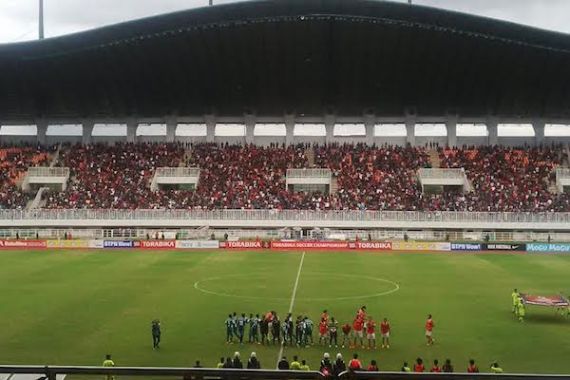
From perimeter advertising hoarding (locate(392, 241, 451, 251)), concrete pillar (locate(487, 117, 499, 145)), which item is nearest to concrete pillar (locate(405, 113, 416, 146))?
concrete pillar (locate(487, 117, 499, 145))

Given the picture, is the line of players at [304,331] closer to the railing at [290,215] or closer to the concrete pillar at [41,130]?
the railing at [290,215]

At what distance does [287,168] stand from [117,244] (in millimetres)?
23212

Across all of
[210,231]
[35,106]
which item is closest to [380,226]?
[210,231]

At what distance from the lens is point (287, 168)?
7794 centimetres

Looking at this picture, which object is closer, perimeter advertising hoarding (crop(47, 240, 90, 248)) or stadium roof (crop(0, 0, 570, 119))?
perimeter advertising hoarding (crop(47, 240, 90, 248))

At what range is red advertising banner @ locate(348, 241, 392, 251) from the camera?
6009cm

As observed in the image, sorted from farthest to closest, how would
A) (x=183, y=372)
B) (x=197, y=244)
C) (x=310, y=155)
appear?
(x=310, y=155)
(x=197, y=244)
(x=183, y=372)

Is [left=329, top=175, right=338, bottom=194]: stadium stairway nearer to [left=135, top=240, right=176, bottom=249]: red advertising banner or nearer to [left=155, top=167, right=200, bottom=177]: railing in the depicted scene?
[left=155, top=167, right=200, bottom=177]: railing

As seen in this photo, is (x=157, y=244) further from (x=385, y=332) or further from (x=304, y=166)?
(x=385, y=332)

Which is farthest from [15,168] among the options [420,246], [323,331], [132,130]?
[323,331]

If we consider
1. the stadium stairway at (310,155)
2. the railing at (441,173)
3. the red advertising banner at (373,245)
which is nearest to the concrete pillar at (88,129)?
the stadium stairway at (310,155)

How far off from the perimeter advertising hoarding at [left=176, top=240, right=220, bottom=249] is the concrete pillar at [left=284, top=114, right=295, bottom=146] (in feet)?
86.2

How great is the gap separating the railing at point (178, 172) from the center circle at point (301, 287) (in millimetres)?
35191

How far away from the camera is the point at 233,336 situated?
27.1 meters
